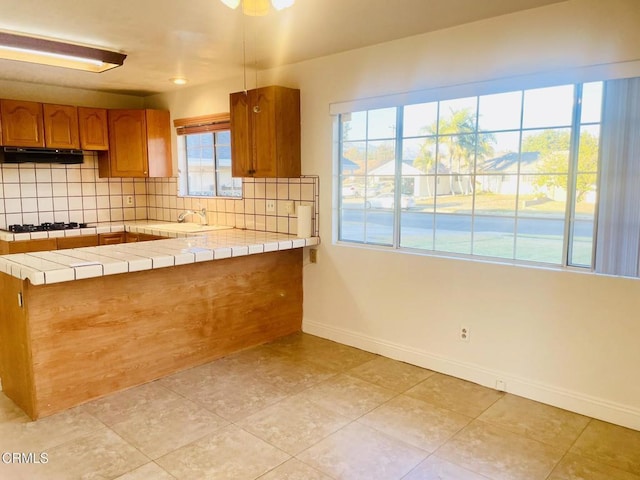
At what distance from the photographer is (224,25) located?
2.88 meters

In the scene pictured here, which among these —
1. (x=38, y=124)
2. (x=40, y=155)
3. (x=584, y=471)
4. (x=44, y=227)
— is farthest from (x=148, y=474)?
(x=38, y=124)

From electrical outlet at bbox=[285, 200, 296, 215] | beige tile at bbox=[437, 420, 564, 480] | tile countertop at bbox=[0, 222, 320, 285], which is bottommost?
beige tile at bbox=[437, 420, 564, 480]

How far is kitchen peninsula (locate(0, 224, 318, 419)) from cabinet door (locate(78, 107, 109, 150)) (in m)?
1.87

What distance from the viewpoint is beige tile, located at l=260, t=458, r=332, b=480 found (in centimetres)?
212

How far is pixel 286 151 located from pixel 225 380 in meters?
1.84

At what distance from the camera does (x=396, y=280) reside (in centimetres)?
347

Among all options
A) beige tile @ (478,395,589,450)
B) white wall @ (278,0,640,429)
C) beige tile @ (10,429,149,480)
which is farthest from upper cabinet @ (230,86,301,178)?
beige tile @ (478,395,589,450)

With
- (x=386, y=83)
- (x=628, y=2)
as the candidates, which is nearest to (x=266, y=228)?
(x=386, y=83)

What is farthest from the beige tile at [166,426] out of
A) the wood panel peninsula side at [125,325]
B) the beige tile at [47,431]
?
the wood panel peninsula side at [125,325]

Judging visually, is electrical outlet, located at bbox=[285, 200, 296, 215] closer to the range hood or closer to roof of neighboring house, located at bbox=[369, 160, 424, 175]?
roof of neighboring house, located at bbox=[369, 160, 424, 175]

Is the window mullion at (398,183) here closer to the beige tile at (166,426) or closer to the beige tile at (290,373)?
the beige tile at (290,373)

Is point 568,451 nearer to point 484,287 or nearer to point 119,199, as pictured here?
point 484,287

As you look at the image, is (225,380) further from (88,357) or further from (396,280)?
(396,280)

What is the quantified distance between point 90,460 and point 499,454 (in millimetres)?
1993
